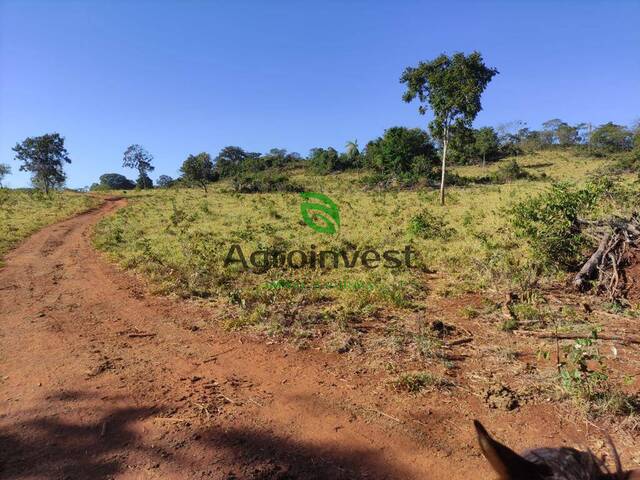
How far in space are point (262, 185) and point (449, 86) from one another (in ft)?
65.2

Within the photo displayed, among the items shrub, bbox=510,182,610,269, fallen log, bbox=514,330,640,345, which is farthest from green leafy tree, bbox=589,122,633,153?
fallen log, bbox=514,330,640,345

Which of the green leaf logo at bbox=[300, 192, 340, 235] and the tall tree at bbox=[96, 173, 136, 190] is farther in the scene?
the tall tree at bbox=[96, 173, 136, 190]

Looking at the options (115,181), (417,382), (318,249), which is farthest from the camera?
(115,181)

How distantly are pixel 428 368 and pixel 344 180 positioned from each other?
36.4 metres

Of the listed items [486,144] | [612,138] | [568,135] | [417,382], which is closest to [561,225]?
[417,382]

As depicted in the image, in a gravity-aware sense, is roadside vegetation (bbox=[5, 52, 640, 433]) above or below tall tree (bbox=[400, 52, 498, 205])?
below

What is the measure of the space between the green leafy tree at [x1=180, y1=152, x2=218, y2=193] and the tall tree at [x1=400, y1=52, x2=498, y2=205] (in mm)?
22666

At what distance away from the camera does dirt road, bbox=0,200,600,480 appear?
125 inches

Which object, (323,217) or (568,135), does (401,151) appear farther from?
(568,135)

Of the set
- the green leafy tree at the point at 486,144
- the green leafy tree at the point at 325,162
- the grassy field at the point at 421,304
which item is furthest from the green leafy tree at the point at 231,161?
the grassy field at the point at 421,304

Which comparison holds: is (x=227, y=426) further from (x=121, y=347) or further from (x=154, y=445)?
(x=121, y=347)

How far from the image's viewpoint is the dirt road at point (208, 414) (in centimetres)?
318

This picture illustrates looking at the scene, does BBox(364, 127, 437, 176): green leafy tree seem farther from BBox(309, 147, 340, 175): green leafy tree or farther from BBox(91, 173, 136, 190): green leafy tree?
BBox(91, 173, 136, 190): green leafy tree

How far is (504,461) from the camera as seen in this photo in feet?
3.56
